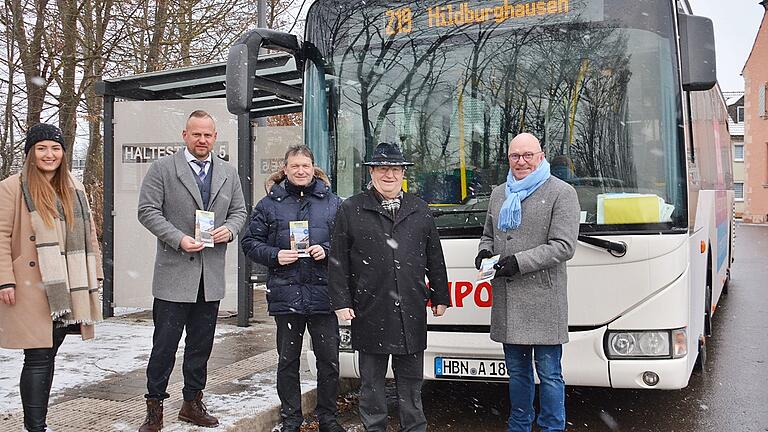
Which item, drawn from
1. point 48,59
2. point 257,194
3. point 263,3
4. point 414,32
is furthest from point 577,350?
point 48,59

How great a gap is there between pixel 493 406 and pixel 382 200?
2435mm

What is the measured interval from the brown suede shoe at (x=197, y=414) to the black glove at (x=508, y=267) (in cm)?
204

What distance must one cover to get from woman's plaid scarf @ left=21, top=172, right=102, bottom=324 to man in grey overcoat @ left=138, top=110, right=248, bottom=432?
1.31 feet

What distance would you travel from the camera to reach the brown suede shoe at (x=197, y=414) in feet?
16.6

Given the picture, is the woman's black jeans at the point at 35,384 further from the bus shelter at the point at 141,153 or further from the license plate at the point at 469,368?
the bus shelter at the point at 141,153

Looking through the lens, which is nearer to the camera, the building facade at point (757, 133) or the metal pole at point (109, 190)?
the metal pole at point (109, 190)

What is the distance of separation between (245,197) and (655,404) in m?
4.86

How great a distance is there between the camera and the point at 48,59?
49.1 ft

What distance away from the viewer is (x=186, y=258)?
494cm

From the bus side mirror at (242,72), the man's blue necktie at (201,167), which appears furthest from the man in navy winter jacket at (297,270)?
the bus side mirror at (242,72)

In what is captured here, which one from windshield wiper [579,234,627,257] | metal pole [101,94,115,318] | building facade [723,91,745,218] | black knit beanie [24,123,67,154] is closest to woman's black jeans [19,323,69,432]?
black knit beanie [24,123,67,154]

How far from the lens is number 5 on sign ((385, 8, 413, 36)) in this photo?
5.57m

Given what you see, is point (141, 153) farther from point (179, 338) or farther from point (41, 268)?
point (41, 268)

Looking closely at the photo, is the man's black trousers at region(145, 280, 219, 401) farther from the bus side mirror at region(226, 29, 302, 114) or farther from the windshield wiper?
the windshield wiper
